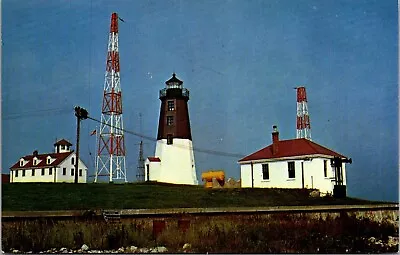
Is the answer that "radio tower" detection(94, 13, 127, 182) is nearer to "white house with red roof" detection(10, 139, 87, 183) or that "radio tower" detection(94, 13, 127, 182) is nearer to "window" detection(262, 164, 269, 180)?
"white house with red roof" detection(10, 139, 87, 183)

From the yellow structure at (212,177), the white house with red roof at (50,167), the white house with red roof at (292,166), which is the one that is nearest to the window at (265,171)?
the white house with red roof at (292,166)

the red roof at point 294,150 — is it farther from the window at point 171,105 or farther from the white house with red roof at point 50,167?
the white house with red roof at point 50,167

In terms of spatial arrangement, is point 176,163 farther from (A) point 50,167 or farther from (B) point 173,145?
(A) point 50,167

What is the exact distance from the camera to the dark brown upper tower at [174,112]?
Result: 23.1ft

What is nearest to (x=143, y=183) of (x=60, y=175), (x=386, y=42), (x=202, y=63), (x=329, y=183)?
(x=60, y=175)

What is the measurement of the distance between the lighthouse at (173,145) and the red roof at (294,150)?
2.05ft

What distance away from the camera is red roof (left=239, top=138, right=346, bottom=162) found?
23.6 ft

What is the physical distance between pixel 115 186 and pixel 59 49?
5.49 feet

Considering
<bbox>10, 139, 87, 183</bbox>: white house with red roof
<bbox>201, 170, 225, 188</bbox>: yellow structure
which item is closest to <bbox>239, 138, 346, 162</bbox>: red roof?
<bbox>201, 170, 225, 188</bbox>: yellow structure

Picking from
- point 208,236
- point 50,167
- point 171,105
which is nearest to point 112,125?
point 171,105

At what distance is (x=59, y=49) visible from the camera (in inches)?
285

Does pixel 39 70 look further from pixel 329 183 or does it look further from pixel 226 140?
pixel 329 183

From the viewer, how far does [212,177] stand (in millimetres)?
7172

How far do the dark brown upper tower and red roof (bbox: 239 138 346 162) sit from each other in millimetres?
775
